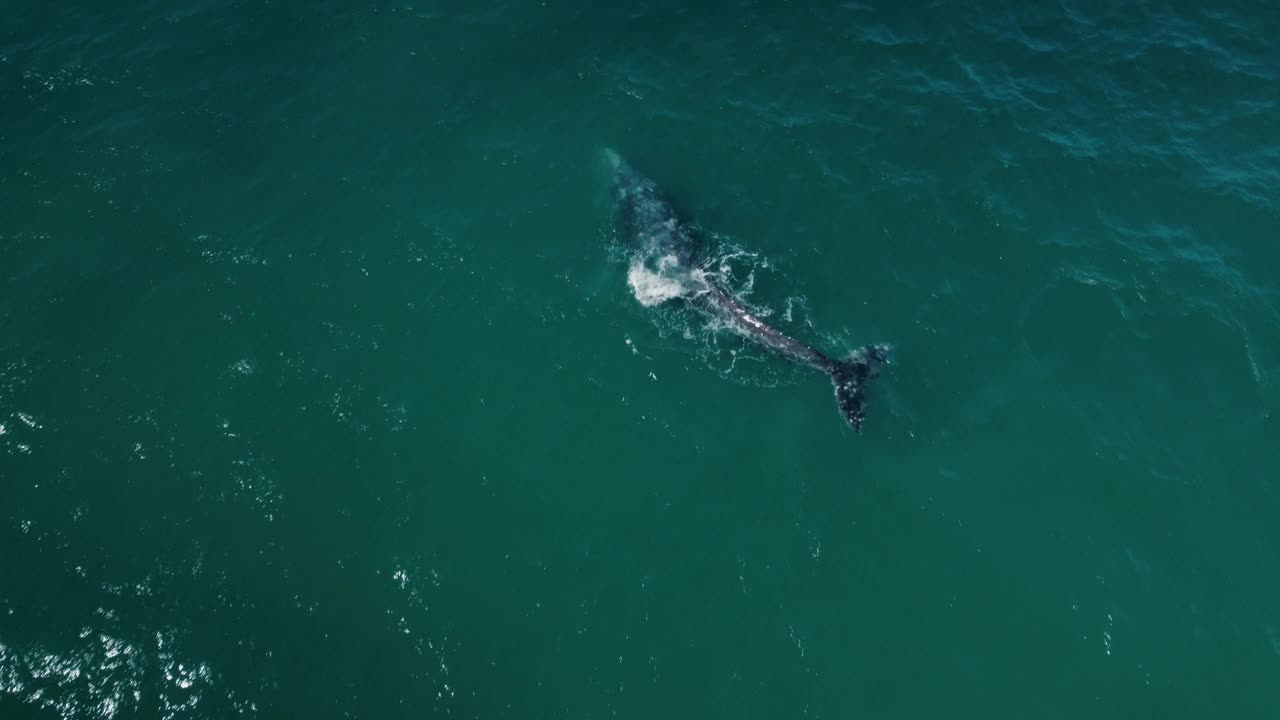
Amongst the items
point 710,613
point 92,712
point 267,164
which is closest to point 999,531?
point 710,613

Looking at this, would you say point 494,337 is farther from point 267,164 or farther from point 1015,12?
point 1015,12

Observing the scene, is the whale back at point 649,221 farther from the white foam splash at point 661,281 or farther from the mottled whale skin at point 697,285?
the white foam splash at point 661,281

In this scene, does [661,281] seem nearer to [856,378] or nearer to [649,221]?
[649,221]

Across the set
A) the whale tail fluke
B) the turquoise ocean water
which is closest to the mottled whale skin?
the whale tail fluke

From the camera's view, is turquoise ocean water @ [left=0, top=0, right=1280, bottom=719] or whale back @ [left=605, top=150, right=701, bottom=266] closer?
turquoise ocean water @ [left=0, top=0, right=1280, bottom=719]

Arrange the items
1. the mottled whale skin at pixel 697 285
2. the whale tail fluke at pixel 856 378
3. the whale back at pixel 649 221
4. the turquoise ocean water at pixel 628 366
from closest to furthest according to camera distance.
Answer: the turquoise ocean water at pixel 628 366
the whale tail fluke at pixel 856 378
the mottled whale skin at pixel 697 285
the whale back at pixel 649 221

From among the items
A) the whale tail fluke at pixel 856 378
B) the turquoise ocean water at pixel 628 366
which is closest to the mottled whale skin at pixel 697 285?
the whale tail fluke at pixel 856 378

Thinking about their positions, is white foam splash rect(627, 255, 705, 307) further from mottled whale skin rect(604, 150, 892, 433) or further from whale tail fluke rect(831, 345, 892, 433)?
whale tail fluke rect(831, 345, 892, 433)
